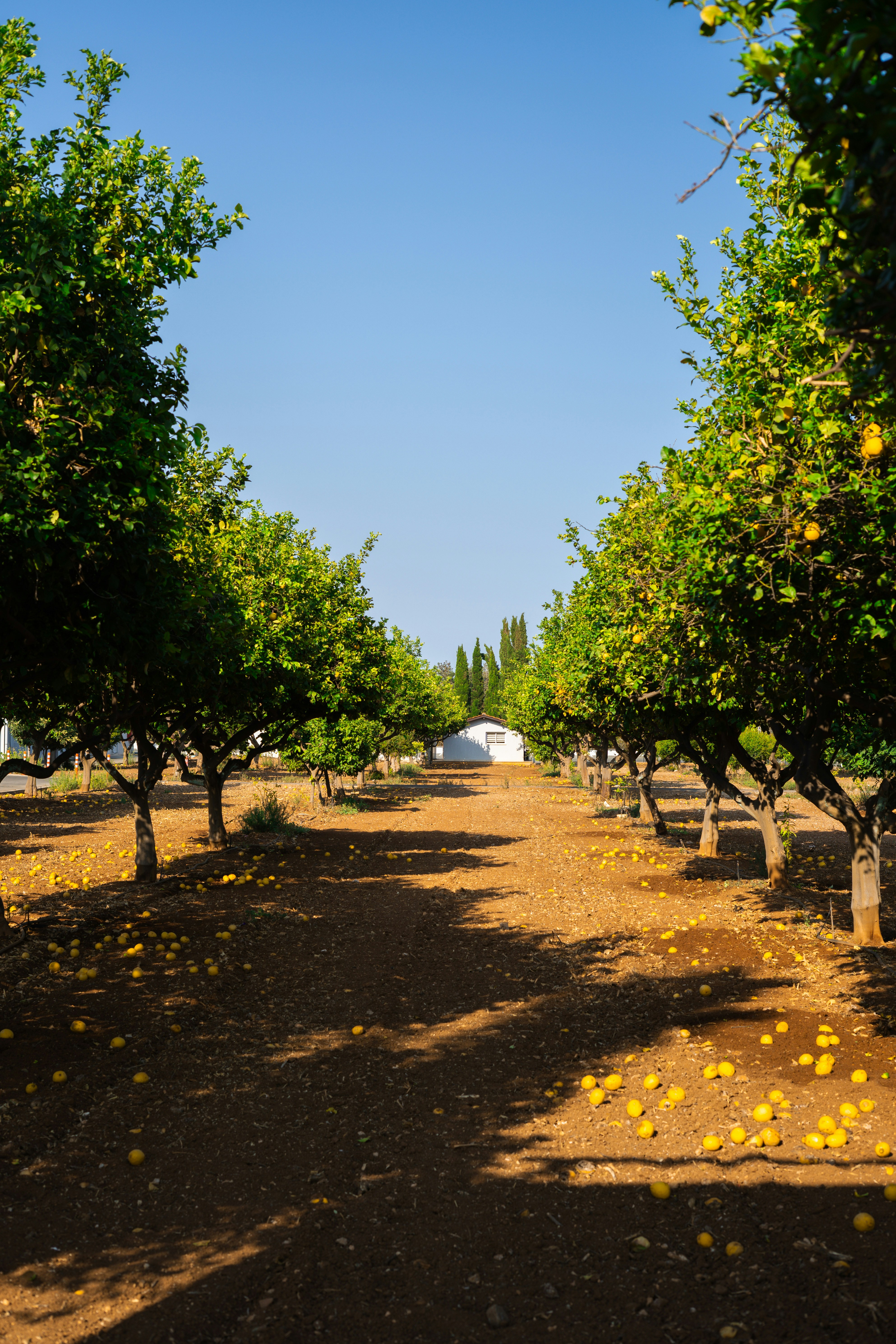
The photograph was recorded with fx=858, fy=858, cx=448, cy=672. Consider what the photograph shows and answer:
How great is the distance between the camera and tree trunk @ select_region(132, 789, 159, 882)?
1388cm

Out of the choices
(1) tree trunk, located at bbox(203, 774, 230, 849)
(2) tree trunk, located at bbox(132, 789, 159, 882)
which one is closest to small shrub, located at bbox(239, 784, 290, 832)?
(1) tree trunk, located at bbox(203, 774, 230, 849)

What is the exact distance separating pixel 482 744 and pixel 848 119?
107035mm

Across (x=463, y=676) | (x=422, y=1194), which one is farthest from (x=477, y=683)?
(x=422, y=1194)

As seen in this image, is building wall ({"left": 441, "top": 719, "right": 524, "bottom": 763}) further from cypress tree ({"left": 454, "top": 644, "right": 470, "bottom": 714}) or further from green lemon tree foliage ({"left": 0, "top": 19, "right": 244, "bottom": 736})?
green lemon tree foliage ({"left": 0, "top": 19, "right": 244, "bottom": 736})

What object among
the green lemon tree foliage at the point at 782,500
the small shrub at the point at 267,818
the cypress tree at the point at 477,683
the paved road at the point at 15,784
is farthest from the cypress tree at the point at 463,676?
the green lemon tree foliage at the point at 782,500

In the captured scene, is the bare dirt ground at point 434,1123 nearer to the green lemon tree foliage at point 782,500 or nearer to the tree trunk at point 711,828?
the green lemon tree foliage at point 782,500

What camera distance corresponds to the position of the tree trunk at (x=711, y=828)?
19094 mm

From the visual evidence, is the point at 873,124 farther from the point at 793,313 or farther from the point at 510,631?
the point at 510,631

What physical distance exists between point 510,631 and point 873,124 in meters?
137

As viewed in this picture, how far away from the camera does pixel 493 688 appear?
412 feet

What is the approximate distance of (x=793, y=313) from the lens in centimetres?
704

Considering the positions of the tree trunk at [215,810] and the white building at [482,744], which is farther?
the white building at [482,744]

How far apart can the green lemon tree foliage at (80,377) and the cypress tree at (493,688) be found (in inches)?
3986

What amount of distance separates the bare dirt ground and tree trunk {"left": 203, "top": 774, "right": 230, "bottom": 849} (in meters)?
5.30
